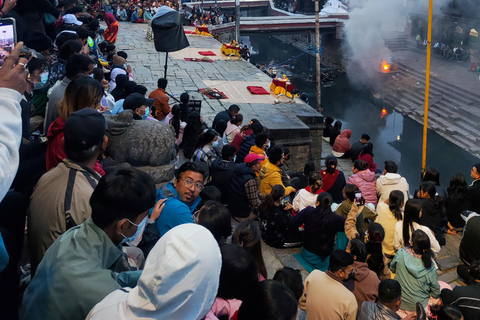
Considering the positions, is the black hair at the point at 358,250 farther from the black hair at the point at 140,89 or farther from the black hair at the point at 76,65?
the black hair at the point at 140,89

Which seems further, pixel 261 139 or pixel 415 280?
pixel 261 139

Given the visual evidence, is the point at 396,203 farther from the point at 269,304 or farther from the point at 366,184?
the point at 269,304

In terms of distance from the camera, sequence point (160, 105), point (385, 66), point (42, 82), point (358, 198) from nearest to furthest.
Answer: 1. point (42, 82)
2. point (358, 198)
3. point (160, 105)
4. point (385, 66)

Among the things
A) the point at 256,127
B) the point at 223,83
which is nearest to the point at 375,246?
the point at 256,127

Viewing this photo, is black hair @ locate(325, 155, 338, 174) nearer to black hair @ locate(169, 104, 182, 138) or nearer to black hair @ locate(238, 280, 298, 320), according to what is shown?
black hair @ locate(169, 104, 182, 138)

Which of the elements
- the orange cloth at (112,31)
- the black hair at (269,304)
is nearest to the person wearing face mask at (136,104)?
the black hair at (269,304)

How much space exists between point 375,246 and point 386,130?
1878 centimetres

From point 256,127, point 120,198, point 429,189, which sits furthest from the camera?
point 256,127

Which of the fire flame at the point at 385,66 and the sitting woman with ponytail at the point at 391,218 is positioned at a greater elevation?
the sitting woman with ponytail at the point at 391,218

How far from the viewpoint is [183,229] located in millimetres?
1997

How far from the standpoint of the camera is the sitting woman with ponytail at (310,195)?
5.90 metres

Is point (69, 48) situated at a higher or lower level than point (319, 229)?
higher

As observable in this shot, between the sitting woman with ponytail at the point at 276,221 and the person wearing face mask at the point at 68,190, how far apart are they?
9.49ft

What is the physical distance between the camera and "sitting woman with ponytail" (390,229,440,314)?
4762 mm
